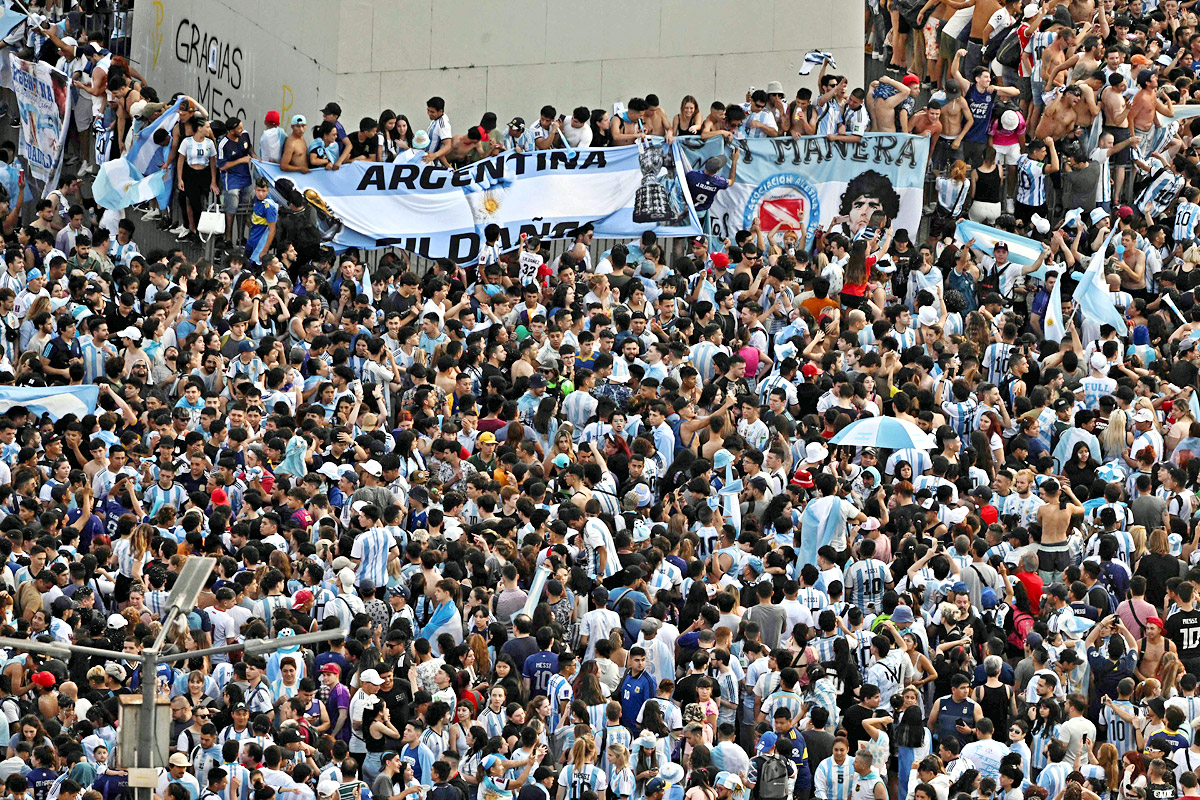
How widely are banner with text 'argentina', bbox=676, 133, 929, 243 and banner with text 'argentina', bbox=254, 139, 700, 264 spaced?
1.62 feet

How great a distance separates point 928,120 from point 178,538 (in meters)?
10.8

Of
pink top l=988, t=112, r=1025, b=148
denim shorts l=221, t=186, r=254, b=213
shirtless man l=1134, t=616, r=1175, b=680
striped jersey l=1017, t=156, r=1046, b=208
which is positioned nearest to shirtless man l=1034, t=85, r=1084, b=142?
pink top l=988, t=112, r=1025, b=148

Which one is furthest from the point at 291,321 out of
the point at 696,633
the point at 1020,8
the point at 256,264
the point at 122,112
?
the point at 1020,8

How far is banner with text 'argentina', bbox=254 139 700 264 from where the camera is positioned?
25719 millimetres

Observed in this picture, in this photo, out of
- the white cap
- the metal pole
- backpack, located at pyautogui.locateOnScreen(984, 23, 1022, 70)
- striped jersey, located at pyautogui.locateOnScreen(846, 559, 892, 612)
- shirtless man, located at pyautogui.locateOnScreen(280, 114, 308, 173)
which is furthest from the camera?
backpack, located at pyautogui.locateOnScreen(984, 23, 1022, 70)

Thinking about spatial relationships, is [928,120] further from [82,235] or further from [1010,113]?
[82,235]

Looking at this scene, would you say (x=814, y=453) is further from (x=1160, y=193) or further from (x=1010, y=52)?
(x=1010, y=52)

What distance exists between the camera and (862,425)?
19.5 m

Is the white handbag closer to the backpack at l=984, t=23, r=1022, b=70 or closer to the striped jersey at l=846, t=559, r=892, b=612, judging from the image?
the backpack at l=984, t=23, r=1022, b=70

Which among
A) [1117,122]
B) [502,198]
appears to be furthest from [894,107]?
[502,198]

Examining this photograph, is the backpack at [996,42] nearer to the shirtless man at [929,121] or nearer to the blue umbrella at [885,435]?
the shirtless man at [929,121]

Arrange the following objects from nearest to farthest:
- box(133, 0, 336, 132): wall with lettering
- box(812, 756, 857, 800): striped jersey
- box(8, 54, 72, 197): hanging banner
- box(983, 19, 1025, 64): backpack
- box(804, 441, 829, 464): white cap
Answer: box(812, 756, 857, 800): striped jersey < box(804, 441, 829, 464): white cap < box(8, 54, 72, 197): hanging banner < box(983, 19, 1025, 64): backpack < box(133, 0, 336, 132): wall with lettering

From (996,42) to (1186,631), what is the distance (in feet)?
36.3

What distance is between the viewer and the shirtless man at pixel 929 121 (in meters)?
25.6
